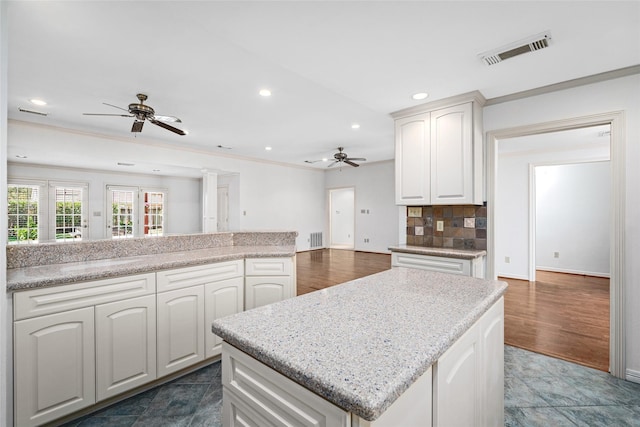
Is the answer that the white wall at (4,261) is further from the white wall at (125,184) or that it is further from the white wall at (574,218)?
the white wall at (574,218)

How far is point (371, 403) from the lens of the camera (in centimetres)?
→ 56

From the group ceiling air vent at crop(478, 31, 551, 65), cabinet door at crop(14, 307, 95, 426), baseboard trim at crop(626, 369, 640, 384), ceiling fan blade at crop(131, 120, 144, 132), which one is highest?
ceiling air vent at crop(478, 31, 551, 65)

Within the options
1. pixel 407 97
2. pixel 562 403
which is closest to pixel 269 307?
pixel 562 403

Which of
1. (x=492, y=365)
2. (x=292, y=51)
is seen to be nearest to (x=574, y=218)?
(x=492, y=365)

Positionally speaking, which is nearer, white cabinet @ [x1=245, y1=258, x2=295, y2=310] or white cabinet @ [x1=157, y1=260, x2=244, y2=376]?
white cabinet @ [x1=157, y1=260, x2=244, y2=376]

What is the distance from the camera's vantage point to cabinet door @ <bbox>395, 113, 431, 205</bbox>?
312cm

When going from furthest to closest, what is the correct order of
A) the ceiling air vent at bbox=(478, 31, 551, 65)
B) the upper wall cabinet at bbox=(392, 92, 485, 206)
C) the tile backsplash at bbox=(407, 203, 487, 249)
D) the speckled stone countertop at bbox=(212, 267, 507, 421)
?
the tile backsplash at bbox=(407, 203, 487, 249) < the upper wall cabinet at bbox=(392, 92, 485, 206) < the ceiling air vent at bbox=(478, 31, 551, 65) < the speckled stone countertop at bbox=(212, 267, 507, 421)

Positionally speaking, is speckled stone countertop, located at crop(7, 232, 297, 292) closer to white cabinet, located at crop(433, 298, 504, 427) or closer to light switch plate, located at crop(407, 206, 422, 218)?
light switch plate, located at crop(407, 206, 422, 218)

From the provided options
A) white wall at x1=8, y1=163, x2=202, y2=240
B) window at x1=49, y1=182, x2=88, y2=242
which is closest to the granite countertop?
white wall at x1=8, y1=163, x2=202, y2=240

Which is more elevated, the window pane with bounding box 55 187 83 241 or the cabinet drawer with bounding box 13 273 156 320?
the window pane with bounding box 55 187 83 241

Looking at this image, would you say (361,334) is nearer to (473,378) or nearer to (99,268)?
(473,378)

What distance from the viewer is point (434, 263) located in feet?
9.53

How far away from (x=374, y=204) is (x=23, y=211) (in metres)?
8.31

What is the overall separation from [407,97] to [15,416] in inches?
145
